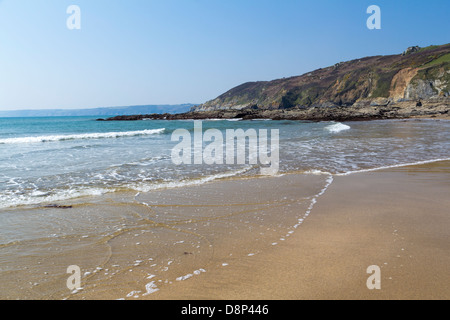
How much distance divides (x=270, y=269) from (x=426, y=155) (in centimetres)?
1060

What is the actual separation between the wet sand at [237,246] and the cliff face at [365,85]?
56.8m

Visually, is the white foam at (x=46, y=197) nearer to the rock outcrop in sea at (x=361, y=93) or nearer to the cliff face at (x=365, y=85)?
the rock outcrop in sea at (x=361, y=93)

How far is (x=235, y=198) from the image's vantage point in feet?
19.2

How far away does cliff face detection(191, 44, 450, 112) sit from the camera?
57.2m

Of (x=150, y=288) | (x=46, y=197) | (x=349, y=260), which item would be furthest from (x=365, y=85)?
(x=150, y=288)

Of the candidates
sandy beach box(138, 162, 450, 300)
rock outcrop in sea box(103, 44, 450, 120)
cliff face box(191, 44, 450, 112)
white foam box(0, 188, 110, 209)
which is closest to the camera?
sandy beach box(138, 162, 450, 300)

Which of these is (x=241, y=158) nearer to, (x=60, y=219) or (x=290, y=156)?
(x=290, y=156)

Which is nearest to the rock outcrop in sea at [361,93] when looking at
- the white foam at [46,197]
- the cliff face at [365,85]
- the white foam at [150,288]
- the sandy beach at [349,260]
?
the cliff face at [365,85]

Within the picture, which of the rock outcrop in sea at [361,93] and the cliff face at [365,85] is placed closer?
the rock outcrop in sea at [361,93]

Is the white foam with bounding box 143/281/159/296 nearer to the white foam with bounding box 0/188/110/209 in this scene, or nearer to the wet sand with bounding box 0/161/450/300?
the wet sand with bounding box 0/161/450/300

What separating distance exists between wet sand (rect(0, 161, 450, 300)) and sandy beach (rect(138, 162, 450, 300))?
0.01 meters

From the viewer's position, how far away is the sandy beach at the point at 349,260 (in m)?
2.57

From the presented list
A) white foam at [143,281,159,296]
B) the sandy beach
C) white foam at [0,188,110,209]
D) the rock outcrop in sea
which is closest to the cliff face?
the rock outcrop in sea
